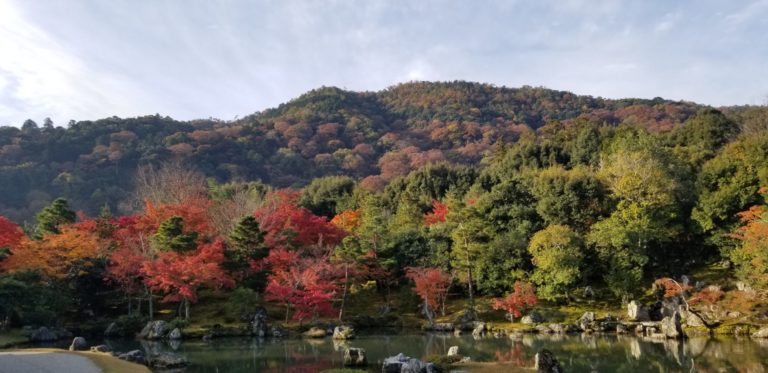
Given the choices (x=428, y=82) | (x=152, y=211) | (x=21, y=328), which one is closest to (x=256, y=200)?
(x=152, y=211)

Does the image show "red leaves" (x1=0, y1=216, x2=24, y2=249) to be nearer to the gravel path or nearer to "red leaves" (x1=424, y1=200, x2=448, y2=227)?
the gravel path

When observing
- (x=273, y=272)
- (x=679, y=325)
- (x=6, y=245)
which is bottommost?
(x=679, y=325)

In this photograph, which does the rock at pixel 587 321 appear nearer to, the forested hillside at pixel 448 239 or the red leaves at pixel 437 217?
the forested hillside at pixel 448 239

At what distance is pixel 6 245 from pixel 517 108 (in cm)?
9754

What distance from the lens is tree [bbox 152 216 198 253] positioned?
31.4m

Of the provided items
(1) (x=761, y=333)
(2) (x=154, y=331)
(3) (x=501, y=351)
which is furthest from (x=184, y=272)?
Result: (1) (x=761, y=333)

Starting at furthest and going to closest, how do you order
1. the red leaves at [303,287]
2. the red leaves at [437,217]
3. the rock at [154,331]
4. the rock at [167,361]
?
the red leaves at [437,217]
the red leaves at [303,287]
the rock at [154,331]
the rock at [167,361]

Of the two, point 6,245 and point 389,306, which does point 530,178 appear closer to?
point 389,306

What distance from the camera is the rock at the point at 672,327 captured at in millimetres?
25406

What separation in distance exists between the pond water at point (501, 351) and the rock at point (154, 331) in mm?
1280

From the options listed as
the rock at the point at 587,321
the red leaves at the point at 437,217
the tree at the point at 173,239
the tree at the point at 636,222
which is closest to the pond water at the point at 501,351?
the rock at the point at 587,321

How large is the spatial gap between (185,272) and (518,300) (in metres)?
18.8

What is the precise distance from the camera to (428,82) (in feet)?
443

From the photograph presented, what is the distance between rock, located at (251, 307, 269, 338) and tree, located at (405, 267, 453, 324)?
927 centimetres
